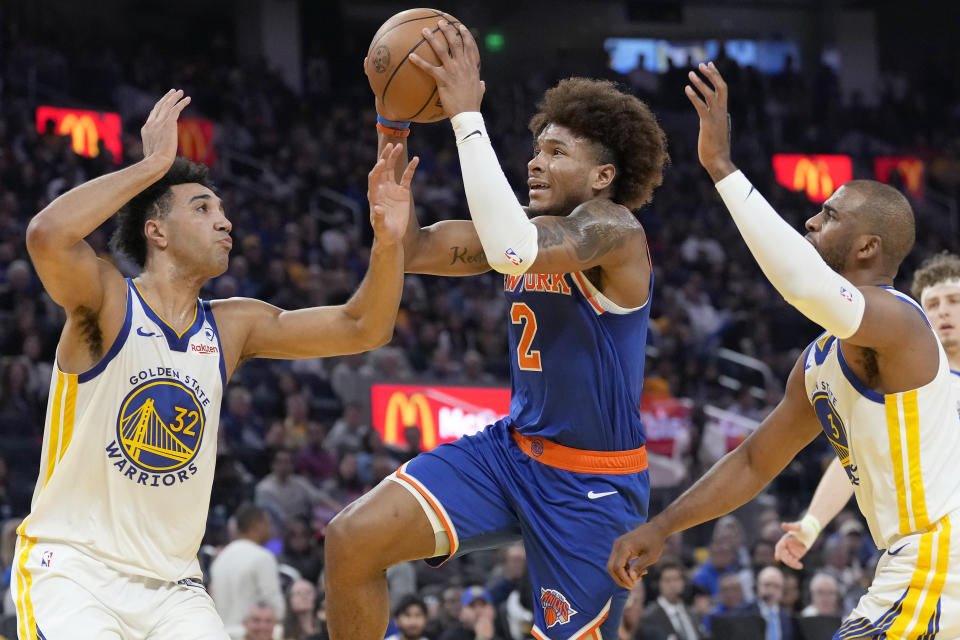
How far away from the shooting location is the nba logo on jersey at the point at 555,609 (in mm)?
4098

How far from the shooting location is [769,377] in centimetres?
1470

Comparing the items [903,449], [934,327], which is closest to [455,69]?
[903,449]

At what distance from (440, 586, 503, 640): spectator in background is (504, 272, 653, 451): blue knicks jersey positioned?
4186 mm

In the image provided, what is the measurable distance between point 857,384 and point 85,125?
1483 centimetres

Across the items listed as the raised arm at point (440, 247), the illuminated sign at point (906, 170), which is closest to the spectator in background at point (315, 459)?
the raised arm at point (440, 247)

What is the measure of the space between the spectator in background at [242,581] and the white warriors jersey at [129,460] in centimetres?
397

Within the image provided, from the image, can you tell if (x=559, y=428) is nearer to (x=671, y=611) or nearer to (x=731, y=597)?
(x=671, y=611)

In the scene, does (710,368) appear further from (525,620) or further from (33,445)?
(33,445)

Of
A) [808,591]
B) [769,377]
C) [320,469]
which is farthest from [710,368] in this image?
[320,469]

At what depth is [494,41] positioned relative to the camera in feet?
75.1

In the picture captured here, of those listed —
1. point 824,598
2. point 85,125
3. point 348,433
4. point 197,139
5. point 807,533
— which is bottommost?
point 824,598

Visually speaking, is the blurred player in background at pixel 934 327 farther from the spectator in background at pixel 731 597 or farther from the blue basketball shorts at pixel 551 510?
the spectator in background at pixel 731 597

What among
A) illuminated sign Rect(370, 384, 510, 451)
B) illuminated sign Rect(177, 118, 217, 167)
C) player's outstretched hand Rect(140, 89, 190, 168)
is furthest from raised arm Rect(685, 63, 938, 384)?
illuminated sign Rect(177, 118, 217, 167)

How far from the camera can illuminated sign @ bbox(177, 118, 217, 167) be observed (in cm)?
1642
